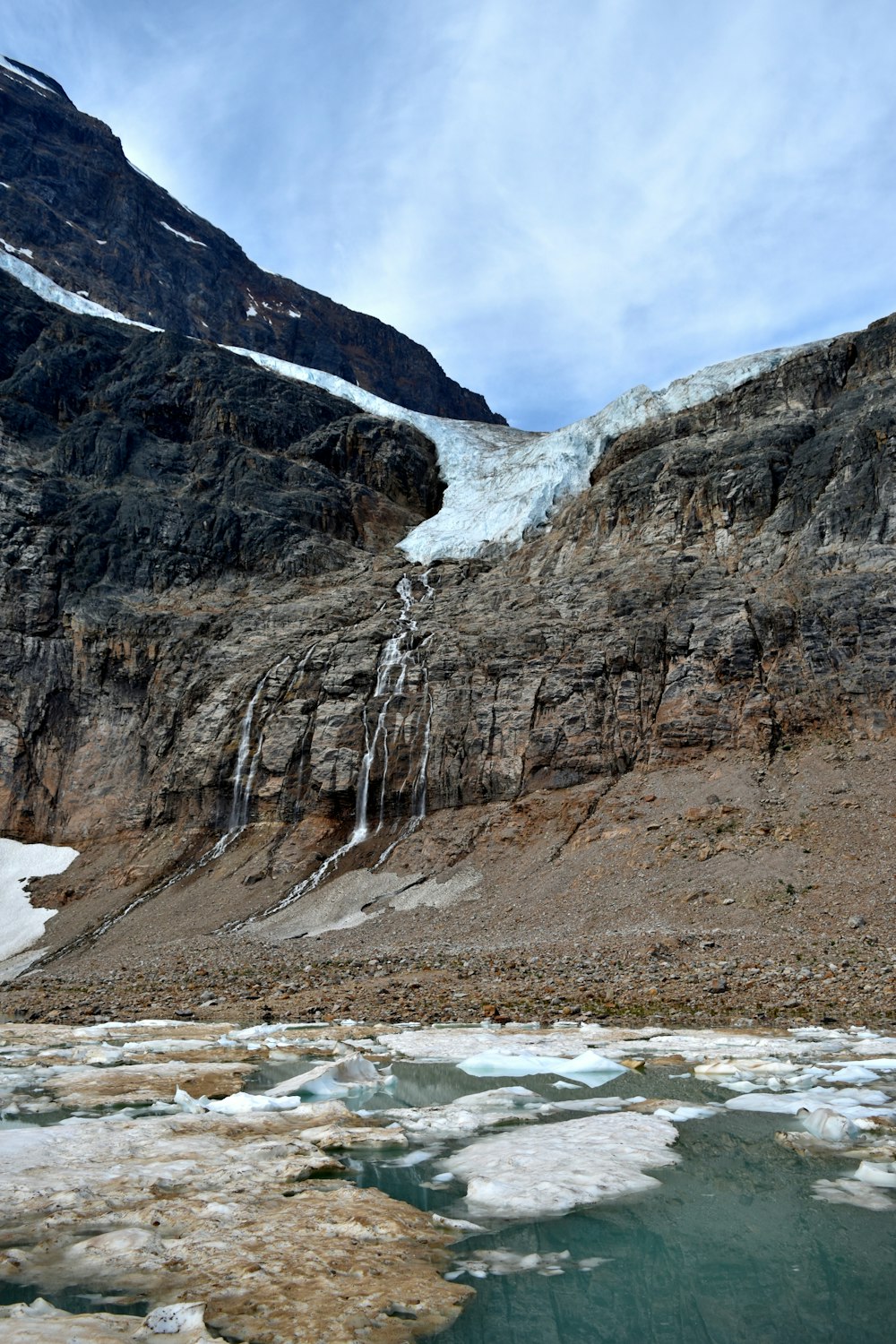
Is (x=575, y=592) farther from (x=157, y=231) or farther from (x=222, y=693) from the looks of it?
Result: (x=157, y=231)

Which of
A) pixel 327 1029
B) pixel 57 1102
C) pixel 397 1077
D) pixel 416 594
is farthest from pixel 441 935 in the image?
pixel 416 594

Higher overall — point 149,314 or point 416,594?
point 149,314

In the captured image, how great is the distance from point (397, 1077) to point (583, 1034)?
11.9 feet

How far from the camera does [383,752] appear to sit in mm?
37844

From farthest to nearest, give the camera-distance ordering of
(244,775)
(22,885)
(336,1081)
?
(244,775) < (22,885) < (336,1081)

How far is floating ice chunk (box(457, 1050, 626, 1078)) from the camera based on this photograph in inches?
381

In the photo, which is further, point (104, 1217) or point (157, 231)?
point (157, 231)

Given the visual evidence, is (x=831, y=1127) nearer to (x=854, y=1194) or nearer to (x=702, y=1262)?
(x=854, y=1194)

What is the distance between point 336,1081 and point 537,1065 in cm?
253

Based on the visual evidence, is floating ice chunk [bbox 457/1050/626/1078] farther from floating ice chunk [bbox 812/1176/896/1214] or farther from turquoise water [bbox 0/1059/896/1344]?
floating ice chunk [bbox 812/1176/896/1214]

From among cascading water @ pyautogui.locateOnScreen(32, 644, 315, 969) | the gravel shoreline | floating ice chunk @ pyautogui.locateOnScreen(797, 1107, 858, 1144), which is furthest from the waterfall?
floating ice chunk @ pyautogui.locateOnScreen(797, 1107, 858, 1144)

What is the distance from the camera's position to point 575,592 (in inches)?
1642

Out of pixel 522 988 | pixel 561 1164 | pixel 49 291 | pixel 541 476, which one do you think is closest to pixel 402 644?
pixel 541 476

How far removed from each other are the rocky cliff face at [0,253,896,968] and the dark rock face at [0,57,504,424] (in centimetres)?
6977
